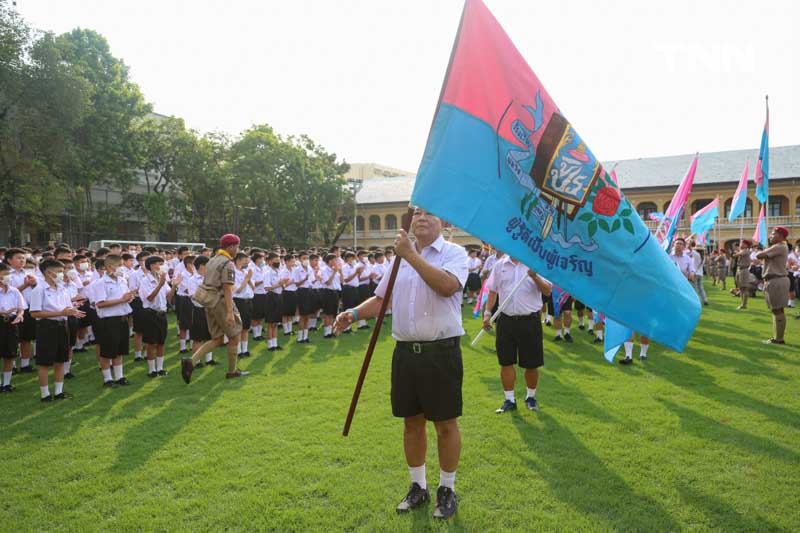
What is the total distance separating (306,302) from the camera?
45.2 ft

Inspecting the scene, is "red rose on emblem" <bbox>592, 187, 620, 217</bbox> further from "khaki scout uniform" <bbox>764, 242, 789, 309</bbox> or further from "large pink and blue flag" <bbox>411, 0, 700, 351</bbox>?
"khaki scout uniform" <bbox>764, 242, 789, 309</bbox>

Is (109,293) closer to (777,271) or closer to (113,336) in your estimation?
(113,336)

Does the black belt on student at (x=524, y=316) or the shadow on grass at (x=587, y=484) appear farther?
the black belt on student at (x=524, y=316)

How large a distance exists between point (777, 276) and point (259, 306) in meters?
12.2

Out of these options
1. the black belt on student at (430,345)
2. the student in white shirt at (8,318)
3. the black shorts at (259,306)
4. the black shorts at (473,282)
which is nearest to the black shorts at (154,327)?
the student in white shirt at (8,318)

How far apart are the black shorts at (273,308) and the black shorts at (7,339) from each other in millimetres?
5154

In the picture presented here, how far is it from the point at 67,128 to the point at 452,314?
3315 centimetres

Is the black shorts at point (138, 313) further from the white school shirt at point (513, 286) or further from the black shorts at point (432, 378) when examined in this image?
the black shorts at point (432, 378)

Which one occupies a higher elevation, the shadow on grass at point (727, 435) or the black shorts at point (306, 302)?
the black shorts at point (306, 302)

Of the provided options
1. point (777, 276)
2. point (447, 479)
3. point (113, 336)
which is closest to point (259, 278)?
point (113, 336)

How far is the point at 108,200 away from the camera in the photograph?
40.7m

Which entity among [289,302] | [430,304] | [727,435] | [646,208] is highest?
[646,208]

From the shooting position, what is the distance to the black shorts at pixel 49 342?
299 inches

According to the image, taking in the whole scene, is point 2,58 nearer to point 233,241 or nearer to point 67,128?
point 67,128
